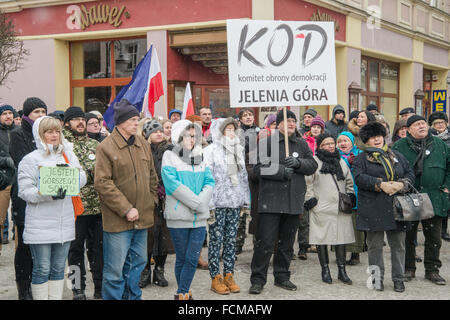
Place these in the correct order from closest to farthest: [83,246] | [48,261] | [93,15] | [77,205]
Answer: [48,261] < [77,205] < [83,246] < [93,15]

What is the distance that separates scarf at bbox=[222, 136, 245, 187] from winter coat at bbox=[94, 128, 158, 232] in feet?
3.82

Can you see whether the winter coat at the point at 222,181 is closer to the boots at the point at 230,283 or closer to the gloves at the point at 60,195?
the boots at the point at 230,283

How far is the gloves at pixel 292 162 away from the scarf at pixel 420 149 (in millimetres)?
1639

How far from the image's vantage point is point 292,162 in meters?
5.27


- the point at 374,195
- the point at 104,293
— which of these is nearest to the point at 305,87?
the point at 374,195

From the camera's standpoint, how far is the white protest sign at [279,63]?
555 cm

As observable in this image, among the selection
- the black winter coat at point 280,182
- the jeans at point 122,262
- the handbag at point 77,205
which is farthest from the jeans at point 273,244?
the handbag at point 77,205

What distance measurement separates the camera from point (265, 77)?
5582 millimetres

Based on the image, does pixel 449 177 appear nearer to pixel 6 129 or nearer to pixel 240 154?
pixel 240 154

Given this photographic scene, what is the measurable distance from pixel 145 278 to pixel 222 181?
4.52ft

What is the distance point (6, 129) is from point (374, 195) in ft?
16.6

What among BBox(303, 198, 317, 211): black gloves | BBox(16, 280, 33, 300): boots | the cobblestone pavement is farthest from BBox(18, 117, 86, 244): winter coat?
BBox(303, 198, 317, 211): black gloves

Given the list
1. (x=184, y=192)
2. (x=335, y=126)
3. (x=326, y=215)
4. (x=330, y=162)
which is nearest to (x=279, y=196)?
(x=326, y=215)

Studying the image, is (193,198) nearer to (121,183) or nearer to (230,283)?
(121,183)
